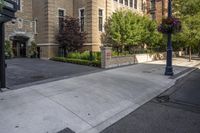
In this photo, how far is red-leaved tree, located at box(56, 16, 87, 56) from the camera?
20219 millimetres

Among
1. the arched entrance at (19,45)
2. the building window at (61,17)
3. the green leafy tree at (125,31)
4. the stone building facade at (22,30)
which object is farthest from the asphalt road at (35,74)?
the arched entrance at (19,45)

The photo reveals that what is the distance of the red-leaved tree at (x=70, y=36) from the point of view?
2022 centimetres

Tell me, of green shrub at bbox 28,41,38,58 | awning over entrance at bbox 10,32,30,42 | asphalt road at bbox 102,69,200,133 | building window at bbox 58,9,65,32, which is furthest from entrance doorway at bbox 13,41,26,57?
asphalt road at bbox 102,69,200,133

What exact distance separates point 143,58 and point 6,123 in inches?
705

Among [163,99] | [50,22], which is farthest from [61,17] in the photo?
[163,99]

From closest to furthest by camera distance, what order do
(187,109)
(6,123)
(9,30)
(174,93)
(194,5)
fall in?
(6,123)
(187,109)
(174,93)
(194,5)
(9,30)

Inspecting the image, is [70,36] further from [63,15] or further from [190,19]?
[190,19]

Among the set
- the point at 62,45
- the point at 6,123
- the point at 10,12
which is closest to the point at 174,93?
the point at 6,123

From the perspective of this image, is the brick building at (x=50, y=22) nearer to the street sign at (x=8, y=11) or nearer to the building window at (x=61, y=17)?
the building window at (x=61, y=17)

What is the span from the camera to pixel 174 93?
849cm

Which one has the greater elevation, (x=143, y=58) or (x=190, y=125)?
(x=143, y=58)

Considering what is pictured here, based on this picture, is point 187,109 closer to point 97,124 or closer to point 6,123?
point 97,124

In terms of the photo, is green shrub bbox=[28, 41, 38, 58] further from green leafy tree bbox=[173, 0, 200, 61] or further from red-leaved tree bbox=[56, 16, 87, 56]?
green leafy tree bbox=[173, 0, 200, 61]

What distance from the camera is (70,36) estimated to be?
20.1 m
